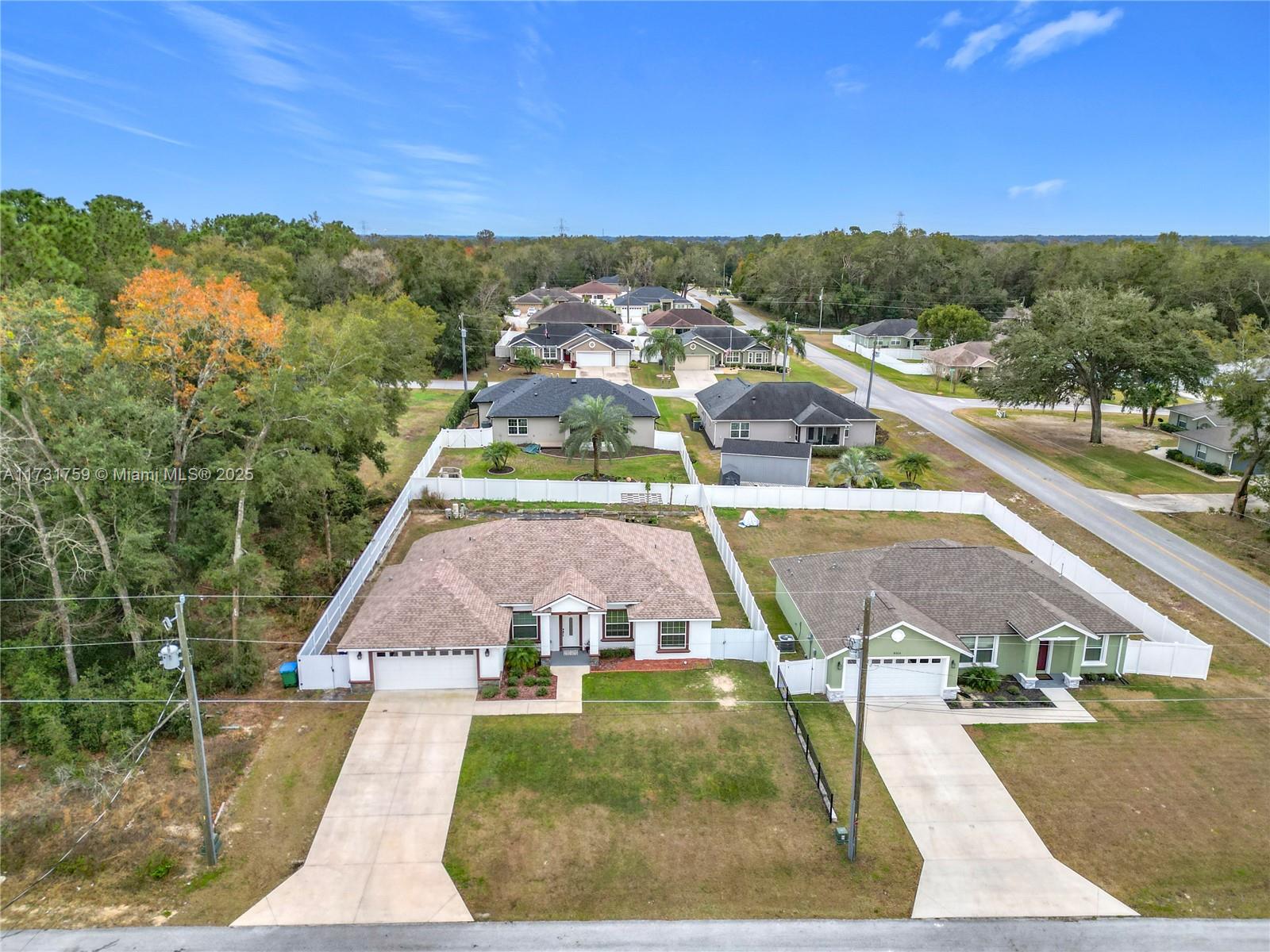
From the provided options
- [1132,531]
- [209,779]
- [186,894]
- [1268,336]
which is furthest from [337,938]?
[1268,336]

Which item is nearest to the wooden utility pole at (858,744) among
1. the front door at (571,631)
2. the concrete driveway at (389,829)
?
the concrete driveway at (389,829)

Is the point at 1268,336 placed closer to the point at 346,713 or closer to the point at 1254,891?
the point at 1254,891

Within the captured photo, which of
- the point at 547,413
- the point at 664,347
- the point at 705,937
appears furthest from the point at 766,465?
the point at 664,347

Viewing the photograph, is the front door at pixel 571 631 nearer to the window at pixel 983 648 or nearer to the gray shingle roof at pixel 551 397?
the window at pixel 983 648

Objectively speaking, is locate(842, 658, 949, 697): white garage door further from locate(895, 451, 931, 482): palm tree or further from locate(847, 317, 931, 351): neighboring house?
locate(847, 317, 931, 351): neighboring house

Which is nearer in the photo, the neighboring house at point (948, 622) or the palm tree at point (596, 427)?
the neighboring house at point (948, 622)
